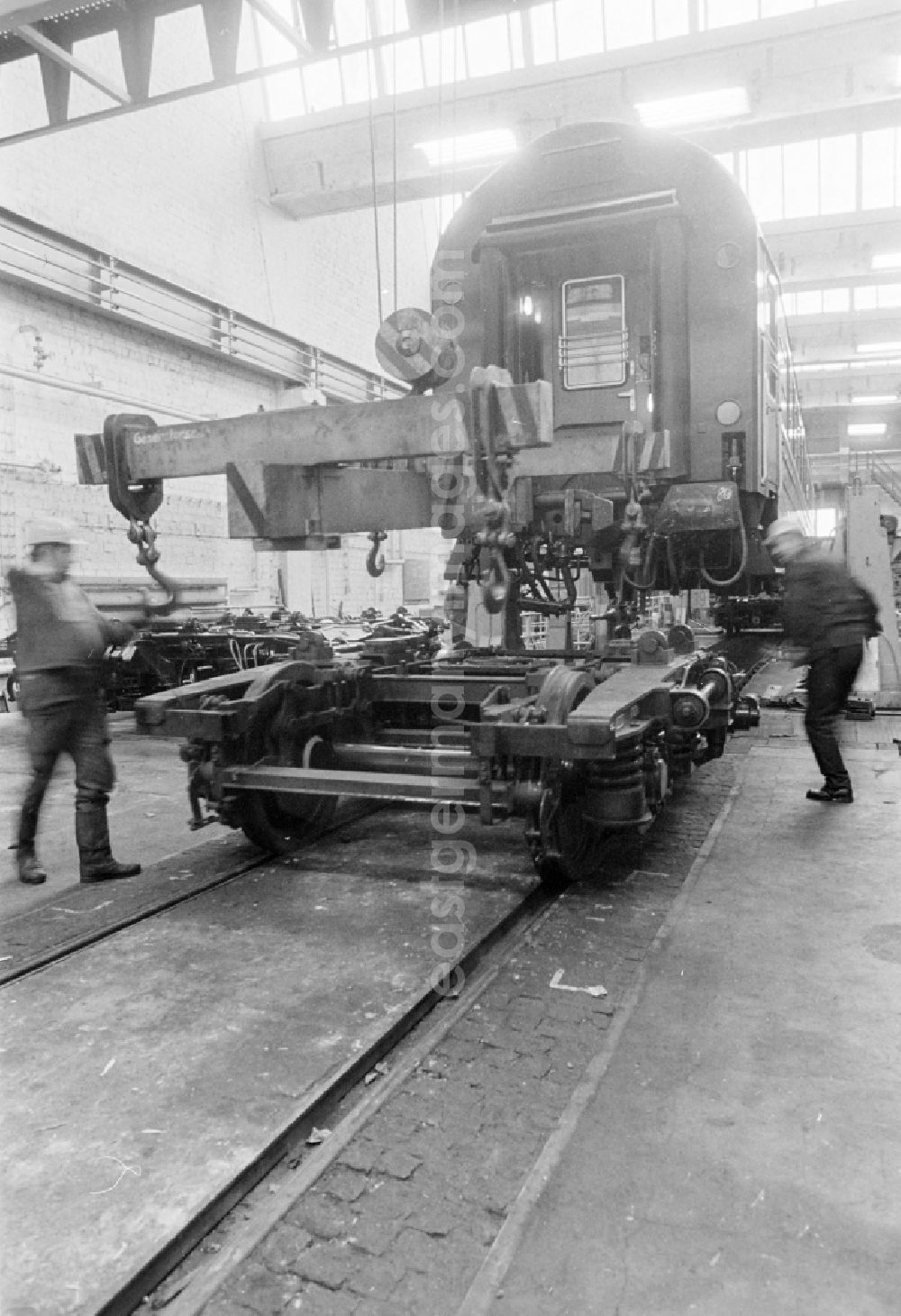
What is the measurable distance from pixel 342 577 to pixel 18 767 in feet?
33.4

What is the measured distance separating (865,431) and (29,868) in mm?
32119

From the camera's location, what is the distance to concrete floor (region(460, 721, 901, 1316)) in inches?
68.4

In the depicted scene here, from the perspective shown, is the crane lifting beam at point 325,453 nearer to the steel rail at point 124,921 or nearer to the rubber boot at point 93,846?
the rubber boot at point 93,846

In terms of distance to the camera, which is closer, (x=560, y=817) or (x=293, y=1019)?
(x=293, y=1019)

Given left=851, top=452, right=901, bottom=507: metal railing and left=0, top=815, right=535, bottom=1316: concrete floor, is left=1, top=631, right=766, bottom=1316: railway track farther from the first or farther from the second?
left=851, top=452, right=901, bottom=507: metal railing

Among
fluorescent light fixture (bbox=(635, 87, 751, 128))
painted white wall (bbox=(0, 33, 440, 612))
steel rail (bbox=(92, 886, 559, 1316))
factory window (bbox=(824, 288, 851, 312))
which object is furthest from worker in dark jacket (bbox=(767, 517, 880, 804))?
factory window (bbox=(824, 288, 851, 312))

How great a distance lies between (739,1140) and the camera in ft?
7.09

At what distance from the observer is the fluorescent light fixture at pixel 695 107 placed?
12.0 metres

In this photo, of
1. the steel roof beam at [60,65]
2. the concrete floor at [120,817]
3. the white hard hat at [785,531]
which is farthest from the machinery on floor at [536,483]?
the steel roof beam at [60,65]

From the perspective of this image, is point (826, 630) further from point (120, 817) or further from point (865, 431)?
point (865, 431)

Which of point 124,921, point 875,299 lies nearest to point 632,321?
point 124,921

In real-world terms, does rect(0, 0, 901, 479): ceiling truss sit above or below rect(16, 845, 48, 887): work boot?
above

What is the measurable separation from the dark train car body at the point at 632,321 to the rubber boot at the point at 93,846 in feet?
9.03

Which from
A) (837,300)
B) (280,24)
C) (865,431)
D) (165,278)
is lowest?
(165,278)
